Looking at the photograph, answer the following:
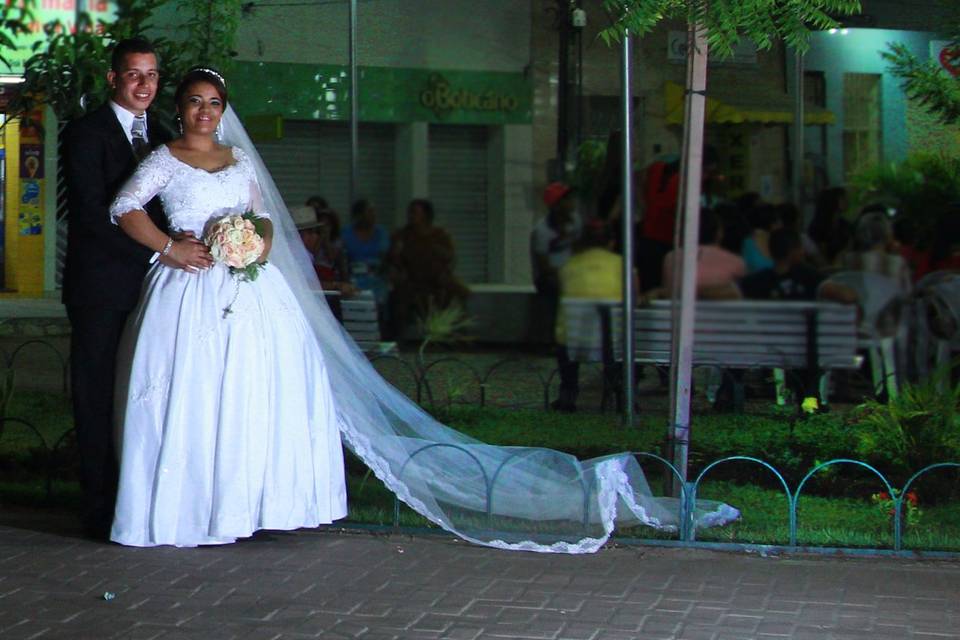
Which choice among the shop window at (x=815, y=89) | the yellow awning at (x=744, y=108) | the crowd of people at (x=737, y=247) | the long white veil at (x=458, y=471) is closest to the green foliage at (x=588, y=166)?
the crowd of people at (x=737, y=247)

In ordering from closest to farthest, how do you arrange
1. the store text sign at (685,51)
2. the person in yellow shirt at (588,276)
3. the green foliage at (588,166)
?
the store text sign at (685,51) → the green foliage at (588,166) → the person in yellow shirt at (588,276)

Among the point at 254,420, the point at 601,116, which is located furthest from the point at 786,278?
the point at 254,420

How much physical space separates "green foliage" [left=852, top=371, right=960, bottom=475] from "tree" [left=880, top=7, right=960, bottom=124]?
4.47 ft

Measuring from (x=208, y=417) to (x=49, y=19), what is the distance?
7.09ft

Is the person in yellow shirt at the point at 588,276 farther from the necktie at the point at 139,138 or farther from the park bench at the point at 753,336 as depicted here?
the necktie at the point at 139,138

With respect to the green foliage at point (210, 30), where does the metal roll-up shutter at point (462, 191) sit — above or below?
below

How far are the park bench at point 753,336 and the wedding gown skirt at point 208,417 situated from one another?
279cm

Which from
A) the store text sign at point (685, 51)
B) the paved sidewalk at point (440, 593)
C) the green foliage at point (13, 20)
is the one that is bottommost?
the paved sidewalk at point (440, 593)

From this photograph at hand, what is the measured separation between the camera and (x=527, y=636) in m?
4.90

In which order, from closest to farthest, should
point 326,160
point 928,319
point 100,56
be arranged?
point 100,56
point 326,160
point 928,319

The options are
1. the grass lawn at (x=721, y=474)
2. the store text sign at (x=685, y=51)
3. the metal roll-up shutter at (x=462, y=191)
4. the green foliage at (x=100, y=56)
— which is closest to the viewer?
the grass lawn at (x=721, y=474)

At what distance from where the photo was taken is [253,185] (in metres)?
6.28

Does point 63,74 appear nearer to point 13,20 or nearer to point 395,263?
point 13,20

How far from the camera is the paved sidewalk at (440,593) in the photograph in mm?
4980
